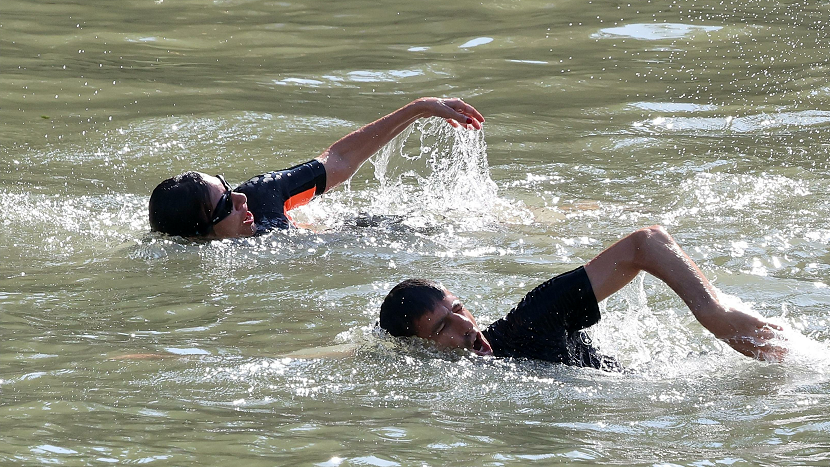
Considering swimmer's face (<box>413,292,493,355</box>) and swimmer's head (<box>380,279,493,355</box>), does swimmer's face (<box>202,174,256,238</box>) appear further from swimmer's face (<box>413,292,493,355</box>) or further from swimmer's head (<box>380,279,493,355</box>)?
swimmer's face (<box>413,292,493,355</box>)

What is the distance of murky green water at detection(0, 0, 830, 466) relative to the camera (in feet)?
14.5

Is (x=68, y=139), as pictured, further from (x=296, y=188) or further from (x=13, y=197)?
(x=296, y=188)

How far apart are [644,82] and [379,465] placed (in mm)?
8096

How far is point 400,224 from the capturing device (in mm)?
7617

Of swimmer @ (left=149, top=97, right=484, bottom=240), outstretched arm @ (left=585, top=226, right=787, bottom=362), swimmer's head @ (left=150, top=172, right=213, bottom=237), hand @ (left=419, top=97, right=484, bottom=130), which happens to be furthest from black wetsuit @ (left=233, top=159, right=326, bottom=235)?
outstretched arm @ (left=585, top=226, right=787, bottom=362)

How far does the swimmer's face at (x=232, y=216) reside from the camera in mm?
7098

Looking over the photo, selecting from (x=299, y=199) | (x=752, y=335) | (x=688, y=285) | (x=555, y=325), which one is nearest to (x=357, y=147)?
(x=299, y=199)

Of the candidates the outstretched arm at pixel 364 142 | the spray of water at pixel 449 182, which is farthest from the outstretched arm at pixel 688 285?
the spray of water at pixel 449 182

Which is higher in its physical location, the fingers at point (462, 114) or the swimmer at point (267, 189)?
the fingers at point (462, 114)

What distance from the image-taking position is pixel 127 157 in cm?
964

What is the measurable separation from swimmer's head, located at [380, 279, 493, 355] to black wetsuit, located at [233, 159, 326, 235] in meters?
2.35

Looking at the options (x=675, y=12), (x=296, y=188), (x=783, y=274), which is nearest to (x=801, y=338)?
→ (x=783, y=274)

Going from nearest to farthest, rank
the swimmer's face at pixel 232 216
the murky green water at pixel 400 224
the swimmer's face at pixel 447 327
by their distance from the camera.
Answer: the murky green water at pixel 400 224 < the swimmer's face at pixel 447 327 < the swimmer's face at pixel 232 216

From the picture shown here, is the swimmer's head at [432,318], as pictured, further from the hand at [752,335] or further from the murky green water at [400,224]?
the hand at [752,335]
